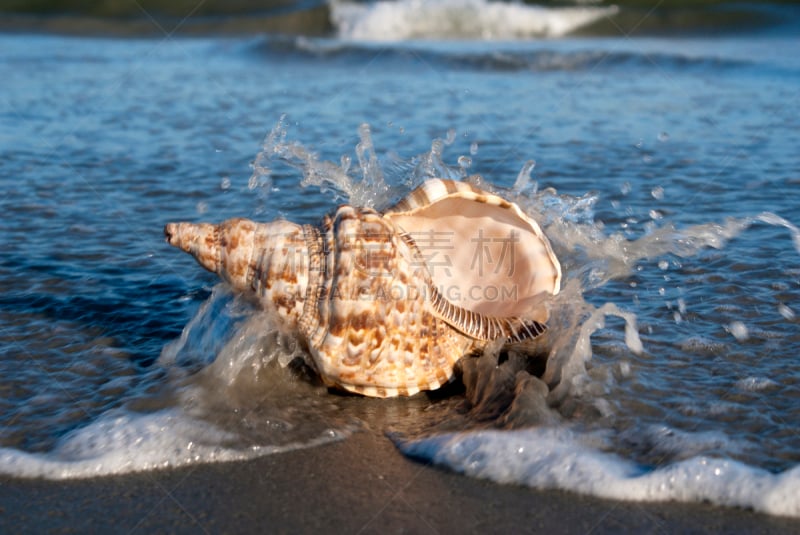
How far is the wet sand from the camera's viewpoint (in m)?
2.77

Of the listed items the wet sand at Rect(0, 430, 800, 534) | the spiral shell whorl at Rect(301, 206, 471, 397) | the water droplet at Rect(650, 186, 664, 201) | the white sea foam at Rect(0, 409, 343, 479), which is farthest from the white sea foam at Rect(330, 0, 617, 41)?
the wet sand at Rect(0, 430, 800, 534)

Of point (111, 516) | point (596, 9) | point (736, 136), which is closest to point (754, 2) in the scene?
point (596, 9)

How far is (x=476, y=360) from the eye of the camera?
3723 mm

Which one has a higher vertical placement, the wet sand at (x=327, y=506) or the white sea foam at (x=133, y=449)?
the white sea foam at (x=133, y=449)

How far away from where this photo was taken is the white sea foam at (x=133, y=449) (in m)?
3.11

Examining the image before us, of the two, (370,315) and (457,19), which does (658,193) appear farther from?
(457,19)

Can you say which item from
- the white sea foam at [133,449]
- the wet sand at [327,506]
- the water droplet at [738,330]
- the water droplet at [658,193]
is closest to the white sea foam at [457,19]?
the water droplet at [658,193]

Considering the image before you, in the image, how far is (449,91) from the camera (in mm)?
9336

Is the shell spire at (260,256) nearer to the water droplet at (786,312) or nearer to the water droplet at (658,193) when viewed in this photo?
the water droplet at (786,312)

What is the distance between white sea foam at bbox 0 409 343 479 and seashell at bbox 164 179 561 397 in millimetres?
364

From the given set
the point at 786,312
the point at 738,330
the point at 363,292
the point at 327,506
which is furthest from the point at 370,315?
the point at 786,312

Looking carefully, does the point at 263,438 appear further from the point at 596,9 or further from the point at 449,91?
the point at 596,9

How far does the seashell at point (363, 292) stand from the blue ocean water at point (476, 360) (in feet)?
0.43

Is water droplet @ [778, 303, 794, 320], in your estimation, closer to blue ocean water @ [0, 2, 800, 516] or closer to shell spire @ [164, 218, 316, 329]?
blue ocean water @ [0, 2, 800, 516]
